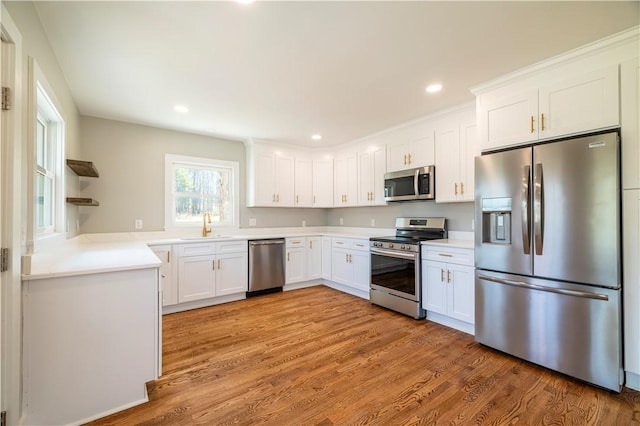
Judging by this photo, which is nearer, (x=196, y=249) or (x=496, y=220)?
(x=496, y=220)

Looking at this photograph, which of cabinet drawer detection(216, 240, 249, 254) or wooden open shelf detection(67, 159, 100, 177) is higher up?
wooden open shelf detection(67, 159, 100, 177)

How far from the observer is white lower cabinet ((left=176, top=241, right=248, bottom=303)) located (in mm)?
3627

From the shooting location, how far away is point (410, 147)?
377 centimetres

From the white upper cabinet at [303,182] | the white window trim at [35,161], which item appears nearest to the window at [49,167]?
the white window trim at [35,161]

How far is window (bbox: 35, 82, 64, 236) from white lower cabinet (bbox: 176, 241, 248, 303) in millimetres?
1324

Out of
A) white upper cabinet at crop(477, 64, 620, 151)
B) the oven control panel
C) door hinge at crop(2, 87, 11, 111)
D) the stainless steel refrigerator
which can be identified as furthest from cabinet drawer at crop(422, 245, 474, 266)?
door hinge at crop(2, 87, 11, 111)

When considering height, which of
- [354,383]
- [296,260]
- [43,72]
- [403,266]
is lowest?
[354,383]

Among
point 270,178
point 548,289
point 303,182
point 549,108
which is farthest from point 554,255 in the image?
point 270,178

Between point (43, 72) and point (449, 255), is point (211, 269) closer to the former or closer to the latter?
point (43, 72)

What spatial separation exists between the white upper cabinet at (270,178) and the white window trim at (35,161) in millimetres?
2374

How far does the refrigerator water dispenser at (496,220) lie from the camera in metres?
2.43

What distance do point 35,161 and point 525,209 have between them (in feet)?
11.5

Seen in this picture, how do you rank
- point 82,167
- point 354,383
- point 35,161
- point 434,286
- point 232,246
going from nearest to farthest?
point 35,161 < point 354,383 < point 82,167 < point 434,286 < point 232,246

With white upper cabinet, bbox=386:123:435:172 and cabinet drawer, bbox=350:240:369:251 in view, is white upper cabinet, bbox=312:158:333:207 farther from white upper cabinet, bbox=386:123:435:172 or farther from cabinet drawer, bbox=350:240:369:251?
white upper cabinet, bbox=386:123:435:172
